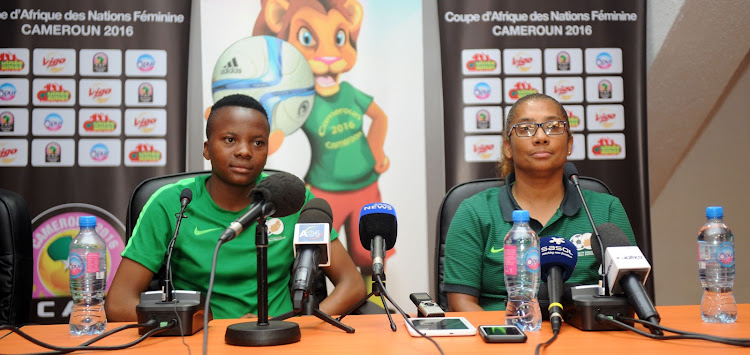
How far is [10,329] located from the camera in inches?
52.9

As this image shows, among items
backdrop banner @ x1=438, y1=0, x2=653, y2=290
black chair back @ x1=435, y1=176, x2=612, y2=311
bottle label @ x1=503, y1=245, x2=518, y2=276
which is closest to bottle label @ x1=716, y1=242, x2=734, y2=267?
bottle label @ x1=503, y1=245, x2=518, y2=276

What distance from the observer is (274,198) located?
1.13 m

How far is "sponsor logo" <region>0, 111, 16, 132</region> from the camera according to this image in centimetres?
299

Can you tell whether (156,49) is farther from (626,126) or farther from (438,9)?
(626,126)

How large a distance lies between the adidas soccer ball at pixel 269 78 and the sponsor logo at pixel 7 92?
93 centimetres

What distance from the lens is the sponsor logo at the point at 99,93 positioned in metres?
Result: 3.04

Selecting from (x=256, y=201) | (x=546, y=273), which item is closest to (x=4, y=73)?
(x=256, y=201)

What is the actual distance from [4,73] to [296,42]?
1.37 metres

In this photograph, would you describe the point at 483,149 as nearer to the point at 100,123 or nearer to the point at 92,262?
the point at 100,123

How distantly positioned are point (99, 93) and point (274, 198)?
2261 mm

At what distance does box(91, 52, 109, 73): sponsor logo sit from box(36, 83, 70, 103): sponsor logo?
0.18 metres

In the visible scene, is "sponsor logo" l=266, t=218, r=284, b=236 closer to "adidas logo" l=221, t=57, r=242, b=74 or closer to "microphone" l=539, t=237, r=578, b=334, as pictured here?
"microphone" l=539, t=237, r=578, b=334

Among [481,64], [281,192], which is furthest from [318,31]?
[281,192]

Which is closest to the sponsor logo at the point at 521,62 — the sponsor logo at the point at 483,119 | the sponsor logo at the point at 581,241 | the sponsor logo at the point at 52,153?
the sponsor logo at the point at 483,119
